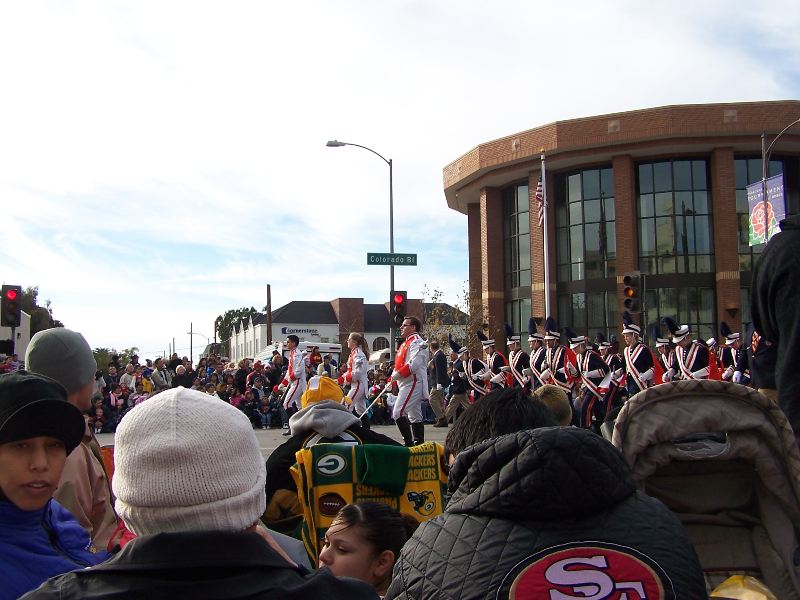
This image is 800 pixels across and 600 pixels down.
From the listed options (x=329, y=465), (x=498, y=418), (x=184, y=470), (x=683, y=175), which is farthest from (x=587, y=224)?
(x=184, y=470)

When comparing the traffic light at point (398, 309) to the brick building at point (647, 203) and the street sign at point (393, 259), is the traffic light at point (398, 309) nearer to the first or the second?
the street sign at point (393, 259)

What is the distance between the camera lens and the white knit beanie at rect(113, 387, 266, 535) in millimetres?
1610

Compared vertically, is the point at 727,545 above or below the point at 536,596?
below

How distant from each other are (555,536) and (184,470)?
87cm

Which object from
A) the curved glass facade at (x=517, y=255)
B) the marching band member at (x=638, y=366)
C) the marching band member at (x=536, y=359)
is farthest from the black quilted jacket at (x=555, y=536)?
the curved glass facade at (x=517, y=255)

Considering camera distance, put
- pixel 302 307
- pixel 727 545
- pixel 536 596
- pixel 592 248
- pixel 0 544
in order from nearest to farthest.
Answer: pixel 536 596 → pixel 0 544 → pixel 727 545 → pixel 592 248 → pixel 302 307

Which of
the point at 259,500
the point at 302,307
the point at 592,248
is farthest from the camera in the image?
the point at 302,307

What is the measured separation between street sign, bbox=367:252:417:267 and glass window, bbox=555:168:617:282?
21.3 m

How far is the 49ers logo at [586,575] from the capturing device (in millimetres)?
1923

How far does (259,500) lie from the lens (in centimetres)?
171

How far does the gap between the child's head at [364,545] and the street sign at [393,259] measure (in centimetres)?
1719

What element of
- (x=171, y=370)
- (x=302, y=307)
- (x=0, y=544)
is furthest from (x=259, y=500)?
(x=302, y=307)

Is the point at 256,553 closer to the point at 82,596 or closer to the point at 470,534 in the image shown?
the point at 82,596

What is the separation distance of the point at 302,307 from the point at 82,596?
9836 cm
